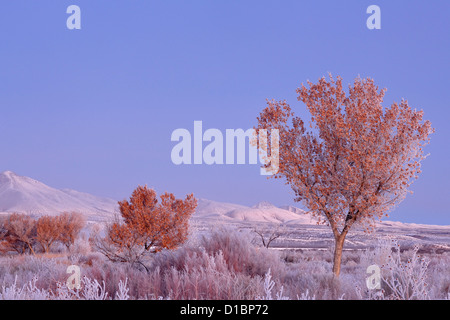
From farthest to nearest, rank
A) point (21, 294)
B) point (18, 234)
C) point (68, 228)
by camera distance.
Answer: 1. point (68, 228)
2. point (18, 234)
3. point (21, 294)

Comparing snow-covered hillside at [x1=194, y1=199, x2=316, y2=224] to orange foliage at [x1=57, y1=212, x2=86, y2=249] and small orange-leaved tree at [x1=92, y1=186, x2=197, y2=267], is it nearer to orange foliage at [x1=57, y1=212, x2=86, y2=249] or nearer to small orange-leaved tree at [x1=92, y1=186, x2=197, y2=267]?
orange foliage at [x1=57, y1=212, x2=86, y2=249]

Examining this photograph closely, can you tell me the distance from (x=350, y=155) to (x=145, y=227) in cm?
1013

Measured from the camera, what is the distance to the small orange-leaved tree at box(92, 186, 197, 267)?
18422mm

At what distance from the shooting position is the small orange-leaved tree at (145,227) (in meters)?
18.4

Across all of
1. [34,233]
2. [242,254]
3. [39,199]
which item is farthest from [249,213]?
[242,254]

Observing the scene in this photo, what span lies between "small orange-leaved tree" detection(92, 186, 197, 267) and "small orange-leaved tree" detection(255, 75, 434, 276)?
285 inches

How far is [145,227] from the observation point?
18797 millimetres

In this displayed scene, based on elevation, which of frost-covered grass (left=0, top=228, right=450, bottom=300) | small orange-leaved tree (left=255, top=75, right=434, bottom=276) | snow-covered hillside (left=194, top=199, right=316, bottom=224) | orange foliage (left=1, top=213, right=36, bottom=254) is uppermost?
small orange-leaved tree (left=255, top=75, right=434, bottom=276)

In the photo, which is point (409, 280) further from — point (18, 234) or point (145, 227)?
point (18, 234)

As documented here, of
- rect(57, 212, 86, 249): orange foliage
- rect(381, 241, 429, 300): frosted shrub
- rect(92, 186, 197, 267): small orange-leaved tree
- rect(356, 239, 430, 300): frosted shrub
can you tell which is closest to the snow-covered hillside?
rect(57, 212, 86, 249): orange foliage

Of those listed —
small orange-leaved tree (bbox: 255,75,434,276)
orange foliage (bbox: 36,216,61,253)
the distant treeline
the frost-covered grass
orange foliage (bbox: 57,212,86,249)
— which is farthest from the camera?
orange foliage (bbox: 57,212,86,249)
